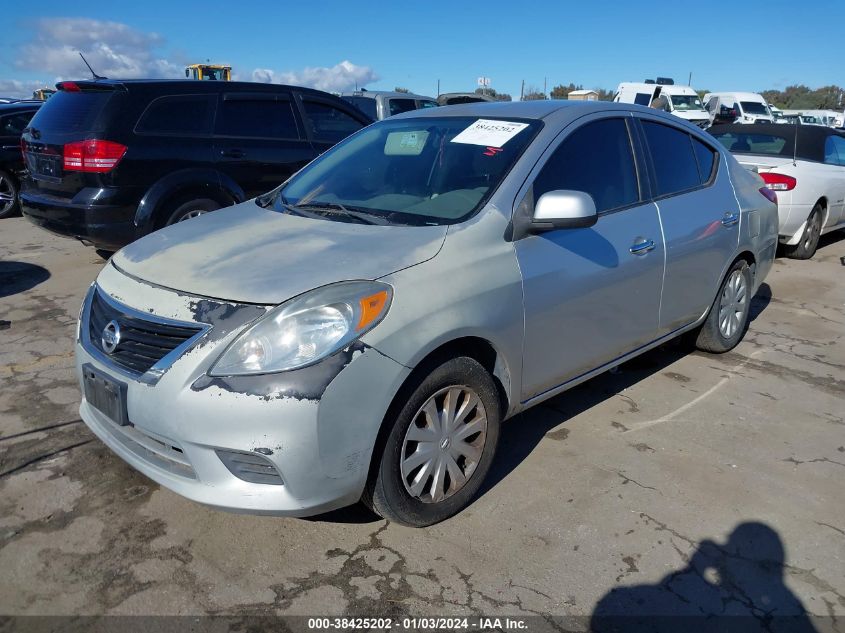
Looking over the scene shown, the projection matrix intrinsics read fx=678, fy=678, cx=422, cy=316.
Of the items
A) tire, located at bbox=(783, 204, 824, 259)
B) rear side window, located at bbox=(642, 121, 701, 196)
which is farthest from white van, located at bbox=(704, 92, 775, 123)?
rear side window, located at bbox=(642, 121, 701, 196)

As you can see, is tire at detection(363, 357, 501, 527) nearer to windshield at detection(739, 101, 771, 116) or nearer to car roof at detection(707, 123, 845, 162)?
car roof at detection(707, 123, 845, 162)

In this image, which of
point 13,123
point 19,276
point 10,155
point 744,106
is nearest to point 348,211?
point 19,276

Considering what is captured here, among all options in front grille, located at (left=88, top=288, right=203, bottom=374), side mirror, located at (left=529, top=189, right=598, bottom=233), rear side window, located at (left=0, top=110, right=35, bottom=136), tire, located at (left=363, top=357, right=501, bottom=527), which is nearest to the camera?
front grille, located at (left=88, top=288, right=203, bottom=374)

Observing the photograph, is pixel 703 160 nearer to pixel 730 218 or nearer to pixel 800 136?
pixel 730 218

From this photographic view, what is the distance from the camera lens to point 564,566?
2631 mm

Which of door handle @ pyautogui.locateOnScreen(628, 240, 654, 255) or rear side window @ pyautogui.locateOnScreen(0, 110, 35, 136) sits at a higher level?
rear side window @ pyautogui.locateOnScreen(0, 110, 35, 136)

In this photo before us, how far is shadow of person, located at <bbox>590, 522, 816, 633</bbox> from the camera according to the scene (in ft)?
7.75

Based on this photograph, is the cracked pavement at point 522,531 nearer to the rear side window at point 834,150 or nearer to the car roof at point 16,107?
the rear side window at point 834,150

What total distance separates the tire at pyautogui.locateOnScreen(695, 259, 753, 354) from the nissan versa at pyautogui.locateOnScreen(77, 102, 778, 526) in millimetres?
629

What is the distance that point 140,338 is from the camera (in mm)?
A: 2529

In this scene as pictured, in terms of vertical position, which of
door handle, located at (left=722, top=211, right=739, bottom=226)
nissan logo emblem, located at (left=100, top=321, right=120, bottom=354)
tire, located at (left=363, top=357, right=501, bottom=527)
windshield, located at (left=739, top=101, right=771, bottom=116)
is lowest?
tire, located at (left=363, top=357, right=501, bottom=527)

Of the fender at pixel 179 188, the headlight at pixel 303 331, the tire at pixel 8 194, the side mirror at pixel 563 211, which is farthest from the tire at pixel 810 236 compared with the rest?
the tire at pixel 8 194

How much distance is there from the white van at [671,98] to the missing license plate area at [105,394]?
80.4 feet

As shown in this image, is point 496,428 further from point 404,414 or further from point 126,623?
point 126,623
